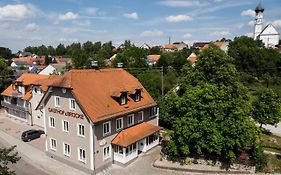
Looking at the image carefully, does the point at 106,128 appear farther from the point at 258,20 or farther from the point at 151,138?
the point at 258,20

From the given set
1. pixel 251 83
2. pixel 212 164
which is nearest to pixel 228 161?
pixel 212 164

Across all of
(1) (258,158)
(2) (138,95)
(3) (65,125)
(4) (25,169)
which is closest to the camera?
(1) (258,158)

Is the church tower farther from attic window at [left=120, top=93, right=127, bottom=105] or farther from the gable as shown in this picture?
attic window at [left=120, top=93, right=127, bottom=105]

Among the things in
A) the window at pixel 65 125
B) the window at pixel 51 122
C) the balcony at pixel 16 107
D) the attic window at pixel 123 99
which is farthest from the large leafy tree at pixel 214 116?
the balcony at pixel 16 107

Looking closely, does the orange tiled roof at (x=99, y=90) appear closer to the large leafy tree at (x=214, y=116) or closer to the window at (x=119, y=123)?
the window at (x=119, y=123)

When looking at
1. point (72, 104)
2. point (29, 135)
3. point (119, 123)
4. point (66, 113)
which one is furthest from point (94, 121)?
point (29, 135)

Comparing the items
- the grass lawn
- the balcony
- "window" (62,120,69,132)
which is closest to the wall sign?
"window" (62,120,69,132)
